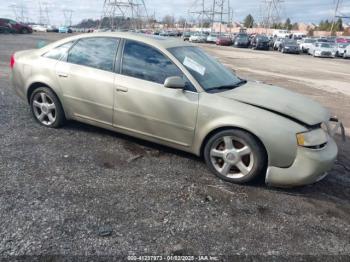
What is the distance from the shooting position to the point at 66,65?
4672mm

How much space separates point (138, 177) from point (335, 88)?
10.2 m

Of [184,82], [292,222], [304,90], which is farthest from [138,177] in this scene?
[304,90]

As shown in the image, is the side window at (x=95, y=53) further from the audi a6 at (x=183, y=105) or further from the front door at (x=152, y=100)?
the front door at (x=152, y=100)

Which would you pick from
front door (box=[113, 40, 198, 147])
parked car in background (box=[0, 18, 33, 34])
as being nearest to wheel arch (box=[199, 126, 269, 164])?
front door (box=[113, 40, 198, 147])

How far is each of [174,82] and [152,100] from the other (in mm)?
416

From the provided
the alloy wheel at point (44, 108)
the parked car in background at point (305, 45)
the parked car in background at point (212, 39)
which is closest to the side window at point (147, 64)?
the alloy wheel at point (44, 108)

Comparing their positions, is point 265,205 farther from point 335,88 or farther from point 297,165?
point 335,88

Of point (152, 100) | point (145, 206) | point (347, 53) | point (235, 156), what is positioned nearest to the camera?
point (145, 206)

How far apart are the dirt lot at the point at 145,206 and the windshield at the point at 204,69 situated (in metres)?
1.06

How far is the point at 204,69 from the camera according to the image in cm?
427

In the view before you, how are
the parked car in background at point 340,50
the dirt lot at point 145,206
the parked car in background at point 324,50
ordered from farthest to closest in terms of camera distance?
the parked car in background at point 340,50 < the parked car in background at point 324,50 < the dirt lot at point 145,206

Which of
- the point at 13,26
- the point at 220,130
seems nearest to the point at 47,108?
the point at 220,130

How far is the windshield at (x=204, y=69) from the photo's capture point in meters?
4.04

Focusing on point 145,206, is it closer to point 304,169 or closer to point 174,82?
point 174,82
